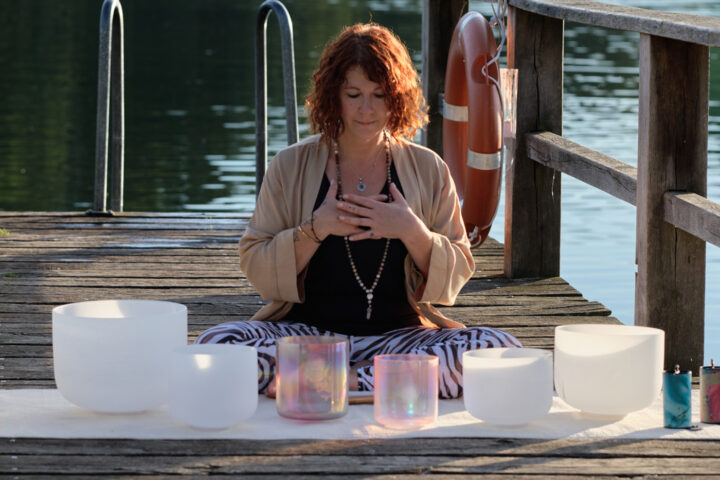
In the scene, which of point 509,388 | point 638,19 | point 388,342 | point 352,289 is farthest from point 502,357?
→ point 638,19

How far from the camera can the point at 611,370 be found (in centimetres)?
229

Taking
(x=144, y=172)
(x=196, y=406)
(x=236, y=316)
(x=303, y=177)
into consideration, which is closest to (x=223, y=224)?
(x=236, y=316)

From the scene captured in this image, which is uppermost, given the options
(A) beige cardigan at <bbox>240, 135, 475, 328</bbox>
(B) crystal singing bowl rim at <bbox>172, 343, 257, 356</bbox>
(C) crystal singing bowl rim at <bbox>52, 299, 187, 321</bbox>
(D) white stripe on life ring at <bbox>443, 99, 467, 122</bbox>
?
(D) white stripe on life ring at <bbox>443, 99, 467, 122</bbox>

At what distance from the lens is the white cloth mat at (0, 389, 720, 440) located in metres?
2.21

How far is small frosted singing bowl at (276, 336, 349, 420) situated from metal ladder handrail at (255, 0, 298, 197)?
89.1 inches

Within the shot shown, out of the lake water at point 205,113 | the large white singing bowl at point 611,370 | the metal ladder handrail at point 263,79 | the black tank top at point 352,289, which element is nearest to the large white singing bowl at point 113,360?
the black tank top at point 352,289

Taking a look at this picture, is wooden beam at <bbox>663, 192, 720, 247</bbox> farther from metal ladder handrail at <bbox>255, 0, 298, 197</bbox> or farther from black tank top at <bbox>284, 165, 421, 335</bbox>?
metal ladder handrail at <bbox>255, 0, 298, 197</bbox>

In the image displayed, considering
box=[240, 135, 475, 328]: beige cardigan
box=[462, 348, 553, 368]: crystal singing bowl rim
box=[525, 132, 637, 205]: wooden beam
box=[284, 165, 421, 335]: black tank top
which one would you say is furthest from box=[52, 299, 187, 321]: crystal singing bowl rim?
box=[525, 132, 637, 205]: wooden beam

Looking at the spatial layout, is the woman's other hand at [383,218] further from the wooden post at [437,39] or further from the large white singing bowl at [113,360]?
the wooden post at [437,39]

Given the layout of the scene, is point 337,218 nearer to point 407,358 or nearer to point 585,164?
point 407,358

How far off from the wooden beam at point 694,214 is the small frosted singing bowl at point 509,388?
0.52 meters

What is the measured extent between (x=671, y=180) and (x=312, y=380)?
3.38 ft

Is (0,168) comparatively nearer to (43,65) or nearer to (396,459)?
(43,65)

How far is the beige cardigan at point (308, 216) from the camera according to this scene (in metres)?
2.56
